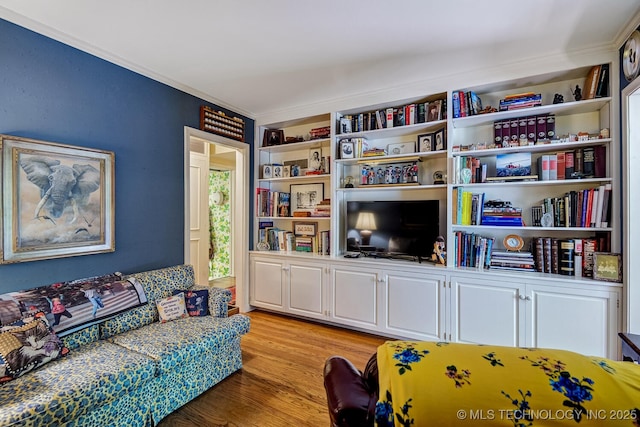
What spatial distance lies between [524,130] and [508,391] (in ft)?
8.53

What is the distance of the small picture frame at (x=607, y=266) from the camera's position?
2.07 meters

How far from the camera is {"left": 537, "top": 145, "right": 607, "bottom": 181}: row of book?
223 centimetres

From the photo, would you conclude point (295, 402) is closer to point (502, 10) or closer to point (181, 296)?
point (181, 296)

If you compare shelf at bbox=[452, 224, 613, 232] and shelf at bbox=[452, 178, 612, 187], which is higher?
shelf at bbox=[452, 178, 612, 187]

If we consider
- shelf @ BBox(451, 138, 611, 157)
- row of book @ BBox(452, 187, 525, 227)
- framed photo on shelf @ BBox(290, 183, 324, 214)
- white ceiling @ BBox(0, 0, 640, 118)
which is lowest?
row of book @ BBox(452, 187, 525, 227)

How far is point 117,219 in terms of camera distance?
2.39 metres

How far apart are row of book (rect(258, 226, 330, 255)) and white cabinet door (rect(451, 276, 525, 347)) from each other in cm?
A: 145

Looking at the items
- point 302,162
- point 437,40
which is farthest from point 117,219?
point 437,40

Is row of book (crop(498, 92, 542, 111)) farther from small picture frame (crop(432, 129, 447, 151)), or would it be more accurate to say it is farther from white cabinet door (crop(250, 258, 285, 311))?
white cabinet door (crop(250, 258, 285, 311))

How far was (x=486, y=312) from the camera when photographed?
244 centimetres

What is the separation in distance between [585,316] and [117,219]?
3734 millimetres

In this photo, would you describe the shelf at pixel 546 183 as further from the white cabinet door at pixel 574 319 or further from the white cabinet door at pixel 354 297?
the white cabinet door at pixel 354 297

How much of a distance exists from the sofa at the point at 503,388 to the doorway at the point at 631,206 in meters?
2.01

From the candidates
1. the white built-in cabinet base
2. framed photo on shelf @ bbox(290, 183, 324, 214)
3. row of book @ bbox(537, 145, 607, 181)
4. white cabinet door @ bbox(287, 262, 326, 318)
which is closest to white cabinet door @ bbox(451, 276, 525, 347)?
the white built-in cabinet base
